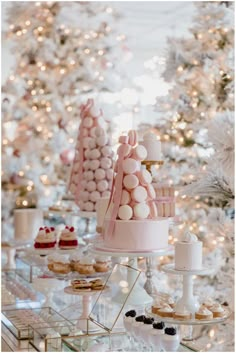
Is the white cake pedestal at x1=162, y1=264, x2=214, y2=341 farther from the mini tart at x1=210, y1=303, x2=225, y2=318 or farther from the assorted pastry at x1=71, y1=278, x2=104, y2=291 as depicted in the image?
the assorted pastry at x1=71, y1=278, x2=104, y2=291

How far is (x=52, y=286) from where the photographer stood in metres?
3.22

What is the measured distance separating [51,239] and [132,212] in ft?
2.80

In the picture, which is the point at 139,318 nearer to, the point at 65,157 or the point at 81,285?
the point at 81,285

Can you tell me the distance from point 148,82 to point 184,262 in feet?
28.7

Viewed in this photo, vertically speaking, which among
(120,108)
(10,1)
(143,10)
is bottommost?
(120,108)

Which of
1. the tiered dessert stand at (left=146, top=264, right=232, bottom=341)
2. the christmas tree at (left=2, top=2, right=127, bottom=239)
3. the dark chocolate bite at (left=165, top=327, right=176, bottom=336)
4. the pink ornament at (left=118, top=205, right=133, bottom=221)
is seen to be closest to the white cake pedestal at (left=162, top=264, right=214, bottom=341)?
the tiered dessert stand at (left=146, top=264, right=232, bottom=341)

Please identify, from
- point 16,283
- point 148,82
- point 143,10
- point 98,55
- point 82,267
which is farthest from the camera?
point 148,82

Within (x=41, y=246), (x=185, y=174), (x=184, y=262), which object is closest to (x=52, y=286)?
(x=41, y=246)

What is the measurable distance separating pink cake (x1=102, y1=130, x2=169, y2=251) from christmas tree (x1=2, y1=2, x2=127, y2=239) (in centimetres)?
416

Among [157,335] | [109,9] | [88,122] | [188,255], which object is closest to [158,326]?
[157,335]

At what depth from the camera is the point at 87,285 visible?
8.66 feet

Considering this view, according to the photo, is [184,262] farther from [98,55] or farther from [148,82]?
[148,82]

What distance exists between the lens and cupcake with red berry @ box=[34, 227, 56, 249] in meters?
3.26

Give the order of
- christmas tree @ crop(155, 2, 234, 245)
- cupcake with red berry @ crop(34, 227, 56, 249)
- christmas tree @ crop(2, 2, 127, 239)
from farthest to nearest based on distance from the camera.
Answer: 1. christmas tree @ crop(2, 2, 127, 239)
2. christmas tree @ crop(155, 2, 234, 245)
3. cupcake with red berry @ crop(34, 227, 56, 249)
